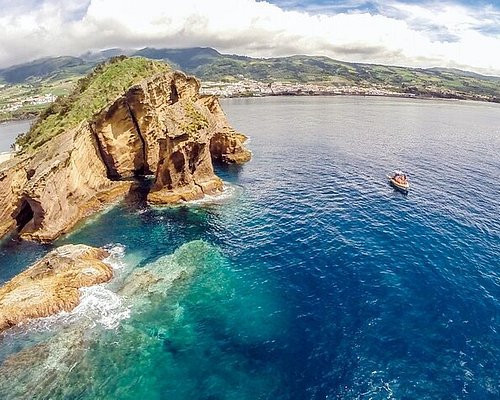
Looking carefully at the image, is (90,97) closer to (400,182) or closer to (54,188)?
(54,188)

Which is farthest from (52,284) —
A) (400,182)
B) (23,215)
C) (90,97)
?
(400,182)

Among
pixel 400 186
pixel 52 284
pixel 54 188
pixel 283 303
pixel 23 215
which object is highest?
pixel 54 188

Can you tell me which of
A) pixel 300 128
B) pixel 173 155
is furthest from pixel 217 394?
pixel 300 128

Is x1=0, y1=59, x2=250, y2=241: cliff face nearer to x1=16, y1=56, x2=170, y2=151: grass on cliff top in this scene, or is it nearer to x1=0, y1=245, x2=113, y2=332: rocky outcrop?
x1=16, y1=56, x2=170, y2=151: grass on cliff top

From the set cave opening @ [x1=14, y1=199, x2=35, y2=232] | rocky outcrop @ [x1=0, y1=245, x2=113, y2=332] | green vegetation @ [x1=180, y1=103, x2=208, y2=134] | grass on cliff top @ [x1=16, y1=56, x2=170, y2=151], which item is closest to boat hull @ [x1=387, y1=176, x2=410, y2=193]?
green vegetation @ [x1=180, y1=103, x2=208, y2=134]

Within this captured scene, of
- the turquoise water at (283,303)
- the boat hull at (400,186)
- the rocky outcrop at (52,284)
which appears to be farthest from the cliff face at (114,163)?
the boat hull at (400,186)

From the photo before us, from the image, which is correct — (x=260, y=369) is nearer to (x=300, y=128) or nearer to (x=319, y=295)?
(x=319, y=295)
